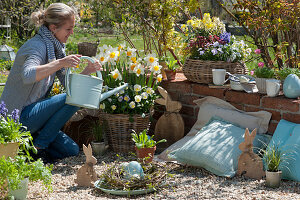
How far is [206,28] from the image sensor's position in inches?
149

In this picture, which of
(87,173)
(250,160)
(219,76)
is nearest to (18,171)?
(87,173)

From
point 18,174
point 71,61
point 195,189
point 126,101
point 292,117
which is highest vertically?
point 71,61

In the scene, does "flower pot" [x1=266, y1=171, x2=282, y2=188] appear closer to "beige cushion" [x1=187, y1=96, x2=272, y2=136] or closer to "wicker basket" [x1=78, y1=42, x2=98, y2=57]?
"beige cushion" [x1=187, y1=96, x2=272, y2=136]

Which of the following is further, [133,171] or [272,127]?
[272,127]

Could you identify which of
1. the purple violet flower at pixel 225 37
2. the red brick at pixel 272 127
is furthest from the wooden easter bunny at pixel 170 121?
the red brick at pixel 272 127

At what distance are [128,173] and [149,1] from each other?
1958 millimetres

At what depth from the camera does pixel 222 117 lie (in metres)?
3.40

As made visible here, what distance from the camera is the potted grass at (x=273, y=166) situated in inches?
107

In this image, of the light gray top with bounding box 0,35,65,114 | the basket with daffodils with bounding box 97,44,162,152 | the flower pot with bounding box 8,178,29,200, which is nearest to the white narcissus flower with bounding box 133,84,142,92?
the basket with daffodils with bounding box 97,44,162,152

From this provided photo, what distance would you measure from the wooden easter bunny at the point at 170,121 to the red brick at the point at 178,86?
0.20 meters

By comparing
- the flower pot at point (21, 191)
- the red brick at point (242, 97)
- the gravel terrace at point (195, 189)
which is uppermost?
the red brick at point (242, 97)

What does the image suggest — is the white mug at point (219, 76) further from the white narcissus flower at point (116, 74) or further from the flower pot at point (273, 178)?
the flower pot at point (273, 178)

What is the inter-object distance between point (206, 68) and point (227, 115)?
17.8 inches

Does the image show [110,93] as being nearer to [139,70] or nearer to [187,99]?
[139,70]
